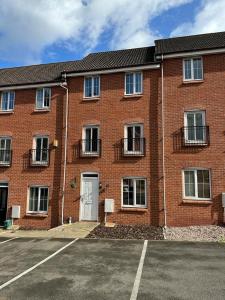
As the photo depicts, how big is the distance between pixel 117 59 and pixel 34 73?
6.28 metres

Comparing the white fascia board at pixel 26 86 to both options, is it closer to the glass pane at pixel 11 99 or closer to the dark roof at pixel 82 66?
the dark roof at pixel 82 66

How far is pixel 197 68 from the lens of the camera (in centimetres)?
1638

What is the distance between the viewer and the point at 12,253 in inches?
436

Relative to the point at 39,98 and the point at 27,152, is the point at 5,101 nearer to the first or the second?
the point at 39,98

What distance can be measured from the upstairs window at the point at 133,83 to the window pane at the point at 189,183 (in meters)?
5.53

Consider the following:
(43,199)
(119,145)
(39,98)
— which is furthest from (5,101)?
(119,145)

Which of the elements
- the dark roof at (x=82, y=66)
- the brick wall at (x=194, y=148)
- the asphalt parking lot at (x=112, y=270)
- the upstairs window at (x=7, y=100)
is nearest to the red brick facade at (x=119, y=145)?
the brick wall at (x=194, y=148)

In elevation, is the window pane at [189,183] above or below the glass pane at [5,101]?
below

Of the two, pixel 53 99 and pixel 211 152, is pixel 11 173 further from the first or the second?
pixel 211 152

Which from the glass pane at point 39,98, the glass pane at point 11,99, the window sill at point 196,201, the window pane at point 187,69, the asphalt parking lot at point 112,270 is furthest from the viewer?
the glass pane at point 11,99

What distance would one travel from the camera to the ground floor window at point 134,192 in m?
16.1

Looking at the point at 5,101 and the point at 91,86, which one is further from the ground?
the point at 91,86

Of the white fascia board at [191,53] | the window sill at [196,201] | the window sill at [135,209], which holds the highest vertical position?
the white fascia board at [191,53]

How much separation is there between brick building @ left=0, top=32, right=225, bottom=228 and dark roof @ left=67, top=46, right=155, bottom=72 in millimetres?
80
